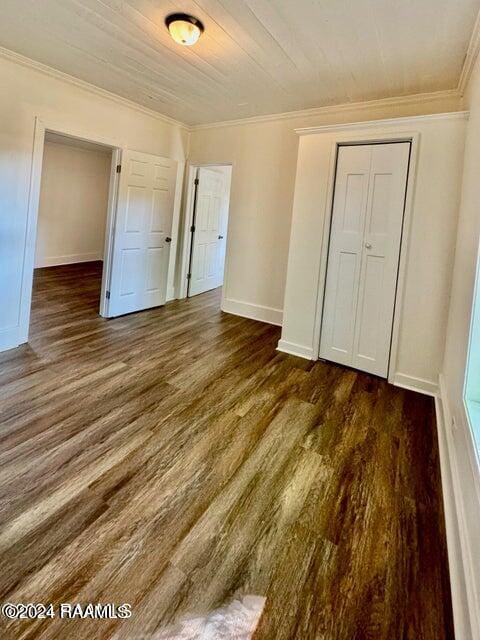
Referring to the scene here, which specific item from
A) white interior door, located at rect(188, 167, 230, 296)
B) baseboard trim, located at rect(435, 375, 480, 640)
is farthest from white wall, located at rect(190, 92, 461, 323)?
baseboard trim, located at rect(435, 375, 480, 640)

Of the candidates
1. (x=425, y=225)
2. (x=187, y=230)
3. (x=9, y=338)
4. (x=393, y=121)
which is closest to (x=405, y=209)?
(x=425, y=225)

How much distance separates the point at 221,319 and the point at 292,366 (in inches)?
65.4

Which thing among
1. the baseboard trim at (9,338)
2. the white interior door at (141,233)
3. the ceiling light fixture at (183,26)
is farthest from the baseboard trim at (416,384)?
the baseboard trim at (9,338)

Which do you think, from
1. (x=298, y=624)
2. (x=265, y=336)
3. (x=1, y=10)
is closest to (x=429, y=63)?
(x=265, y=336)

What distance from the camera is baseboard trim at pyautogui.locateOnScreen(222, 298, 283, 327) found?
4.76m

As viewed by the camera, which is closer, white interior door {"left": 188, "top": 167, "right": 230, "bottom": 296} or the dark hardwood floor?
the dark hardwood floor

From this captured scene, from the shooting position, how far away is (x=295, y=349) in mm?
3764

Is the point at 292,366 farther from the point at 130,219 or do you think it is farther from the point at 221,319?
the point at 130,219

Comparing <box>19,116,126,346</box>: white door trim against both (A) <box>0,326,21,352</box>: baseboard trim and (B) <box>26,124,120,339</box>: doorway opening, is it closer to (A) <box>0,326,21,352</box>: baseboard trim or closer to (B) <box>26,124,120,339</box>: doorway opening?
(A) <box>0,326,21,352</box>: baseboard trim

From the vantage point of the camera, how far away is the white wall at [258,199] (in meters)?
4.46

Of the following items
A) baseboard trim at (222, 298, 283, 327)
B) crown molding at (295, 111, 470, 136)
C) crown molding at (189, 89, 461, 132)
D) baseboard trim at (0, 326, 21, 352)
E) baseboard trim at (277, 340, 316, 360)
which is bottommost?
baseboard trim at (0, 326, 21, 352)

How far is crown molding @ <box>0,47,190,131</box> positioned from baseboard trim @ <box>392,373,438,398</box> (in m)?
4.15

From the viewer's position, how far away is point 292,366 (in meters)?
3.46

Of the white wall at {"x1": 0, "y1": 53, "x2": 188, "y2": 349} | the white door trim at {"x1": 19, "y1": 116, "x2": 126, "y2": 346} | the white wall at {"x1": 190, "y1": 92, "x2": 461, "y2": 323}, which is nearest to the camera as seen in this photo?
the white wall at {"x1": 0, "y1": 53, "x2": 188, "y2": 349}
